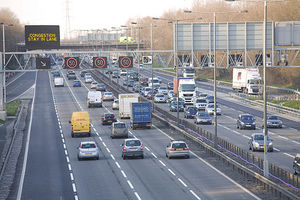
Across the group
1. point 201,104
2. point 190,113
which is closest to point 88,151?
point 190,113

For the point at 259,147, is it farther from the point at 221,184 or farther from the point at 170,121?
the point at 170,121

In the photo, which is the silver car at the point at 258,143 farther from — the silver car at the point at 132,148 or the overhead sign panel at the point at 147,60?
the overhead sign panel at the point at 147,60

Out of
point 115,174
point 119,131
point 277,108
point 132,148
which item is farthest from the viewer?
point 277,108

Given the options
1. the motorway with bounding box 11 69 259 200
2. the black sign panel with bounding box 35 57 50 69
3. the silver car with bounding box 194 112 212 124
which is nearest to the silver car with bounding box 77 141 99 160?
the motorway with bounding box 11 69 259 200

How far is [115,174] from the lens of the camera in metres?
38.7

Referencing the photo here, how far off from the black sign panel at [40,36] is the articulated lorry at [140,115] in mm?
10216

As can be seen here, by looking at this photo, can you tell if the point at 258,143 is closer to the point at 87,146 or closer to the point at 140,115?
the point at 87,146

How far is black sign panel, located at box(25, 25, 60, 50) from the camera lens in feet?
193

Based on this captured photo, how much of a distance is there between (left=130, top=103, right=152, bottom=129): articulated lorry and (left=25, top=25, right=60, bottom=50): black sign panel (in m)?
10.2

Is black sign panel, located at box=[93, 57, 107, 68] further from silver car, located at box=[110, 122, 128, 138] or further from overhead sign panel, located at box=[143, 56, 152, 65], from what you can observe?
silver car, located at box=[110, 122, 128, 138]

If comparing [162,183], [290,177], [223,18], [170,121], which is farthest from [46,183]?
[223,18]

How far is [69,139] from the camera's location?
58.5 m

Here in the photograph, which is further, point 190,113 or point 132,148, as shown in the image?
point 190,113

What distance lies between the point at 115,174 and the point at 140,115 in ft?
82.2
